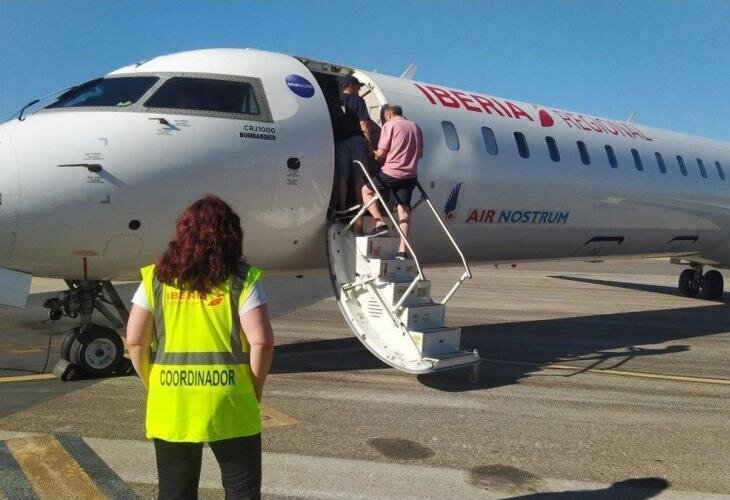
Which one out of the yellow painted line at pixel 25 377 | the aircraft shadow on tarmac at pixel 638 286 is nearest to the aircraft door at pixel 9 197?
the yellow painted line at pixel 25 377

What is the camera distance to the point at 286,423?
5.93m

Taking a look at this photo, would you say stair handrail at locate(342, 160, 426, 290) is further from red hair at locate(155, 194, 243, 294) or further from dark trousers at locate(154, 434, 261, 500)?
dark trousers at locate(154, 434, 261, 500)

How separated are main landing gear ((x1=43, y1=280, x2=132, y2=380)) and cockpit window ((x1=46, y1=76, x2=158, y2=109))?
194cm

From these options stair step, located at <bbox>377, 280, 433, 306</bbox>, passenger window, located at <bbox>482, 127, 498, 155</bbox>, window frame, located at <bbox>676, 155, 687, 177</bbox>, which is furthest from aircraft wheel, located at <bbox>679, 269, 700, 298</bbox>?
stair step, located at <bbox>377, 280, 433, 306</bbox>

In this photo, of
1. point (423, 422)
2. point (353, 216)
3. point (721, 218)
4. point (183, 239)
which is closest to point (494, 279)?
point (721, 218)

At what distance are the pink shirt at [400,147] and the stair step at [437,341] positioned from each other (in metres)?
1.95

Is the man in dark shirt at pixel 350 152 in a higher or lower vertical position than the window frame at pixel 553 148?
lower

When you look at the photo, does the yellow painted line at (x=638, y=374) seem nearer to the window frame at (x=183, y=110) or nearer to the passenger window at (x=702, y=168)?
the window frame at (x=183, y=110)

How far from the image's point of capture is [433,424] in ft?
19.9

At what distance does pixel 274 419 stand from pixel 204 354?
10.9 ft

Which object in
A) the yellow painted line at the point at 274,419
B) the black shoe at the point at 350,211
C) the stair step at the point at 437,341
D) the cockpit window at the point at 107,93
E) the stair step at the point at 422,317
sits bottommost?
the yellow painted line at the point at 274,419

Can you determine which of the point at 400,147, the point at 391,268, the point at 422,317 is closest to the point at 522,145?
the point at 400,147

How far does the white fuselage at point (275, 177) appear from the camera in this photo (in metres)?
6.48

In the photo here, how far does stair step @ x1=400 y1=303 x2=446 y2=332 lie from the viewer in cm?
750
